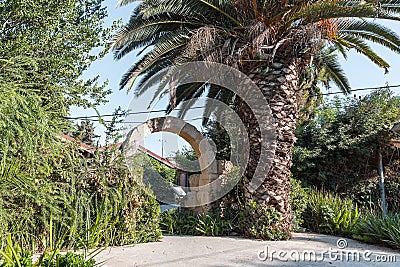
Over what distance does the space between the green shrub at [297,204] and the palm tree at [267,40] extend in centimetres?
98

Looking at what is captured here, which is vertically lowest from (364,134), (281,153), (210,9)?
(281,153)

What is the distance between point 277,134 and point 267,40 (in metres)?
2.16

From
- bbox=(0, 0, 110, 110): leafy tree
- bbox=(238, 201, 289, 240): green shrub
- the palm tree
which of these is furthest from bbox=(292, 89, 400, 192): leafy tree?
bbox=(0, 0, 110, 110): leafy tree

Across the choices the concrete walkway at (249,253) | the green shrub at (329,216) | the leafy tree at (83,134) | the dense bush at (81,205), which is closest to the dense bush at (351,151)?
the green shrub at (329,216)

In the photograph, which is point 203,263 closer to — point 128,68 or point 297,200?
point 297,200

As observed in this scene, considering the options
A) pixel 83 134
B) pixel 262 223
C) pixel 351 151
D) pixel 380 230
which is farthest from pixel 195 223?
pixel 351 151

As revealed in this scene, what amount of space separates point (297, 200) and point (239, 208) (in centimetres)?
163

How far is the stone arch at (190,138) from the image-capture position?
30.3 feet

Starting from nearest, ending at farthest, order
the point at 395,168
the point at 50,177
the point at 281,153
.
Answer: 1. the point at 50,177
2. the point at 281,153
3. the point at 395,168

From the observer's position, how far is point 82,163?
6234mm

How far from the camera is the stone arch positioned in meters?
9.24

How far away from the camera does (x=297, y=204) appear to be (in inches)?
359

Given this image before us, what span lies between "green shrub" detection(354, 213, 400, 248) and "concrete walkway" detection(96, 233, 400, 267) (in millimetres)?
207

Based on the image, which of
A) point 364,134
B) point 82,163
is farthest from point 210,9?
point 364,134
